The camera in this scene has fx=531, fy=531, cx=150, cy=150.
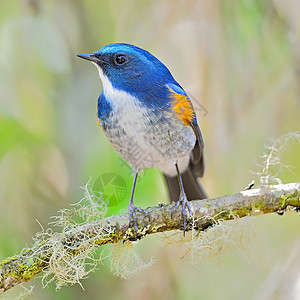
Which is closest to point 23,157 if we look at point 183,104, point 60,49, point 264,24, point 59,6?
point 60,49

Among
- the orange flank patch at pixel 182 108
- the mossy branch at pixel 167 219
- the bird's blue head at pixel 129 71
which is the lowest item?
the mossy branch at pixel 167 219

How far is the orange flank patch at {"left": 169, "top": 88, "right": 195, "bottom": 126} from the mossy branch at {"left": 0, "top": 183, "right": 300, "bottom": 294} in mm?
677

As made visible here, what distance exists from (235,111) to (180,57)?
697 mm

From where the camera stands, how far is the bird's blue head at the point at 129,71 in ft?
10.6

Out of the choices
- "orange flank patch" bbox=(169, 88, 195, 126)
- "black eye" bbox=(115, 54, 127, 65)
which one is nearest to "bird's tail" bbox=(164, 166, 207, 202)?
"orange flank patch" bbox=(169, 88, 195, 126)

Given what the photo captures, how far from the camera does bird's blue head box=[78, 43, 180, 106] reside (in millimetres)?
3238

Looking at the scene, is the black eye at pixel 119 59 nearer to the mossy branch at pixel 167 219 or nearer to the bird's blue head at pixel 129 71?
the bird's blue head at pixel 129 71

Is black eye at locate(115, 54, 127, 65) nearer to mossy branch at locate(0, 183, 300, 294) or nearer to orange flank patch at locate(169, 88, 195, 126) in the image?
orange flank patch at locate(169, 88, 195, 126)

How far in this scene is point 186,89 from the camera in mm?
4156

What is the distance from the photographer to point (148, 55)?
10.9ft

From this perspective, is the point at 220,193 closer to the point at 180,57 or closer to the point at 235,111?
the point at 235,111

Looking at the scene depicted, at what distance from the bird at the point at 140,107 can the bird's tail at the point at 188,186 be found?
1.48 ft

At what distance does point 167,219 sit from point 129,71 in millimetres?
1001

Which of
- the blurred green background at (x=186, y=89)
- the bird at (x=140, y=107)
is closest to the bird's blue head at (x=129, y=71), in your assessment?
the bird at (x=140, y=107)
